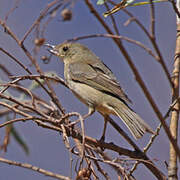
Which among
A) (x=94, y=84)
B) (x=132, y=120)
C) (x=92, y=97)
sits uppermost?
(x=94, y=84)

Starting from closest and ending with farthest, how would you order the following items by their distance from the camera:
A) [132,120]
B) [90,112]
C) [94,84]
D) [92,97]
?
[132,120] < [90,112] < [92,97] < [94,84]

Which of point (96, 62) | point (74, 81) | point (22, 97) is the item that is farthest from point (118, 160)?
point (96, 62)

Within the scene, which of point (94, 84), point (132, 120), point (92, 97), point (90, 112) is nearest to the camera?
point (132, 120)

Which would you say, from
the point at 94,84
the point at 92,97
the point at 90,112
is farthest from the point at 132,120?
the point at 94,84

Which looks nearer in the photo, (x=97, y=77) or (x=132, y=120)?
(x=132, y=120)

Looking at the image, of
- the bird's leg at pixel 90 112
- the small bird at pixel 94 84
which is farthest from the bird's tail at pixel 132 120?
the bird's leg at pixel 90 112

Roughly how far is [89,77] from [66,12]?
8.19 feet

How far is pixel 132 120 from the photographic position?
3.12 m

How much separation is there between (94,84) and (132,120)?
102cm

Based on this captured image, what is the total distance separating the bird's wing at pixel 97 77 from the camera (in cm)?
384

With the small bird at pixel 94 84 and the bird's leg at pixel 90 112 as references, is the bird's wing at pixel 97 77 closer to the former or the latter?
the small bird at pixel 94 84

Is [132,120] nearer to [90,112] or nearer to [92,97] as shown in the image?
[90,112]

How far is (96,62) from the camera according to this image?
447 cm

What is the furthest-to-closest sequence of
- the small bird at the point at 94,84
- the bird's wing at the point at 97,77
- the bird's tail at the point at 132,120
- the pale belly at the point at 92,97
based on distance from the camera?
the bird's wing at the point at 97,77
the pale belly at the point at 92,97
the small bird at the point at 94,84
the bird's tail at the point at 132,120
